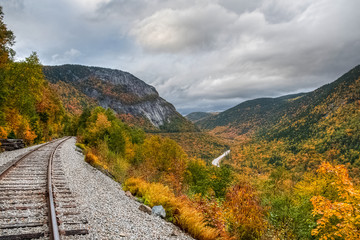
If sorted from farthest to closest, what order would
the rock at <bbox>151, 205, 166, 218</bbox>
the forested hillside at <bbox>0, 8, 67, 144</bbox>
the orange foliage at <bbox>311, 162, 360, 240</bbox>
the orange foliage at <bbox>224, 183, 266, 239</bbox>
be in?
the forested hillside at <bbox>0, 8, 67, 144</bbox>, the orange foliage at <bbox>224, 183, 266, 239</bbox>, the rock at <bbox>151, 205, 166, 218</bbox>, the orange foliage at <bbox>311, 162, 360, 240</bbox>

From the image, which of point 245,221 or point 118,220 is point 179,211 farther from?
point 245,221

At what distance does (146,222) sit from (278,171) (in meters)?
33.7

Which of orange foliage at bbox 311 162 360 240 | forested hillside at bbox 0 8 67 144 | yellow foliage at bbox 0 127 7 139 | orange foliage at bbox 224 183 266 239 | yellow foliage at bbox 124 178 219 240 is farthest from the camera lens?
yellow foliage at bbox 0 127 7 139

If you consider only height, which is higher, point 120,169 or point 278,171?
point 120,169

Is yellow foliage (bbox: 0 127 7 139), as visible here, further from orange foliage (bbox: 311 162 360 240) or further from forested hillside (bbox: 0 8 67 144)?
orange foliage (bbox: 311 162 360 240)

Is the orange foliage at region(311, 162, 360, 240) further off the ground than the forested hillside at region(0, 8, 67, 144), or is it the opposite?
the forested hillside at region(0, 8, 67, 144)

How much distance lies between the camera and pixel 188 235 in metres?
5.94

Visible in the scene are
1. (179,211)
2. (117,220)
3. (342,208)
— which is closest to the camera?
(117,220)

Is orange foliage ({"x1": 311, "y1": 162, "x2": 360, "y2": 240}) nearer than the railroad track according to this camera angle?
No

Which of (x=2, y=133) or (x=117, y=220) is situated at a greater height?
(x=2, y=133)

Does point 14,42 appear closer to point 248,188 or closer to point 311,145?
point 248,188

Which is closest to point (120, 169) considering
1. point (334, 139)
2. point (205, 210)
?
point (205, 210)

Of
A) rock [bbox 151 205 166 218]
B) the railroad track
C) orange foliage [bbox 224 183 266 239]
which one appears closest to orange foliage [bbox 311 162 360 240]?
orange foliage [bbox 224 183 266 239]

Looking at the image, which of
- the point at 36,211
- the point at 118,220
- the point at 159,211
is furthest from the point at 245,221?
the point at 36,211
